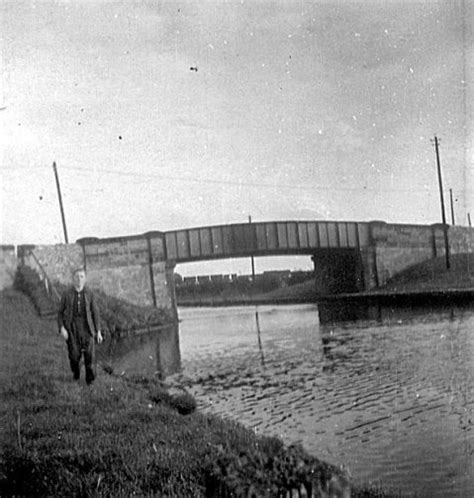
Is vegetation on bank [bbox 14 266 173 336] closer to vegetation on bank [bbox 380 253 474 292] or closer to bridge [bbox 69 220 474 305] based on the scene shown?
bridge [bbox 69 220 474 305]

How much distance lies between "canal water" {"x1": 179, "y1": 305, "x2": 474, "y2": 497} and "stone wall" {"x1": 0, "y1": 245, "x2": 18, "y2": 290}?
12473mm

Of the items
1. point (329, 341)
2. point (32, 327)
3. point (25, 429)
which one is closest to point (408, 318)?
point (329, 341)

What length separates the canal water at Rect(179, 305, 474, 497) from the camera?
6.69 m

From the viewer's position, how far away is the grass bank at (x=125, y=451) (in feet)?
15.7

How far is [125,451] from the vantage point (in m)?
5.48

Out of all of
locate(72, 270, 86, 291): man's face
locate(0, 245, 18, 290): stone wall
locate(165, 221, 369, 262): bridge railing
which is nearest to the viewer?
locate(72, 270, 86, 291): man's face

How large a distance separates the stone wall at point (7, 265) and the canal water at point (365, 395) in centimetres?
1247

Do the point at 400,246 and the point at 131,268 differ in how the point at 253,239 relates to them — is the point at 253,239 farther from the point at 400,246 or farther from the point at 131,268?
the point at 400,246

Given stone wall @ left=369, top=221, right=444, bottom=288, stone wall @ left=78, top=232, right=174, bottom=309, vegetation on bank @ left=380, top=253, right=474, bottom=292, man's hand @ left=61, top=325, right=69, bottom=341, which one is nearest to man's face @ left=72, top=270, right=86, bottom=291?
man's hand @ left=61, top=325, right=69, bottom=341

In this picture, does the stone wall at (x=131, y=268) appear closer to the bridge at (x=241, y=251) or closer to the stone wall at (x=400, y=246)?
the bridge at (x=241, y=251)

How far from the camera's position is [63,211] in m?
41.9

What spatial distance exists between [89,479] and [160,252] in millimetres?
32880

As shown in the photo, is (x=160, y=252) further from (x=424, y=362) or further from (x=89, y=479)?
(x=89, y=479)

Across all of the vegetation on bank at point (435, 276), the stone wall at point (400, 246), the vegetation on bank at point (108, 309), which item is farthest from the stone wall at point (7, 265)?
the stone wall at point (400, 246)
